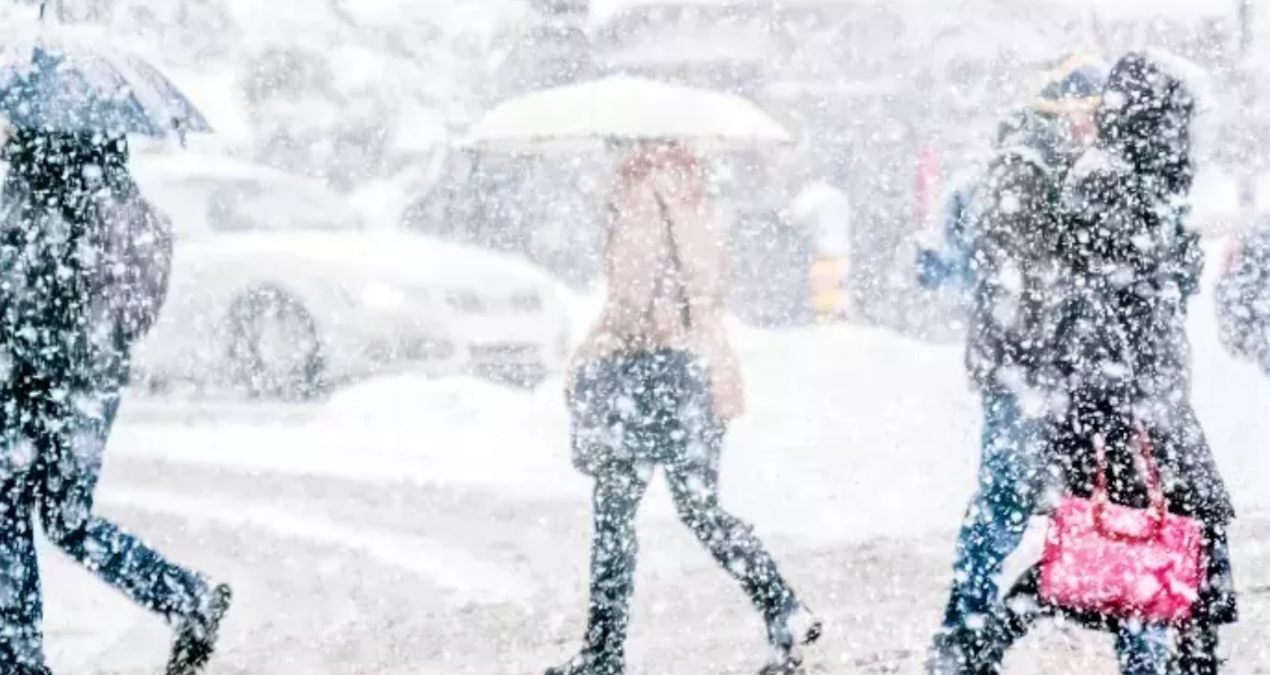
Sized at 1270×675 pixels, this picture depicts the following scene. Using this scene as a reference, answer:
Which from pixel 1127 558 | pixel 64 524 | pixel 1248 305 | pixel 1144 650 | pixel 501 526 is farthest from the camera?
pixel 501 526

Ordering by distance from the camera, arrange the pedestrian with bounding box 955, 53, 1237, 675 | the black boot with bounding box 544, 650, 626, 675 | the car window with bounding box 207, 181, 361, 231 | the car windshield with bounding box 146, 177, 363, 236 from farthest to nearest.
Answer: the car window with bounding box 207, 181, 361, 231 < the car windshield with bounding box 146, 177, 363, 236 < the black boot with bounding box 544, 650, 626, 675 < the pedestrian with bounding box 955, 53, 1237, 675

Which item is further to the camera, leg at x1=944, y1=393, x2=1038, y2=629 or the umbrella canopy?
the umbrella canopy

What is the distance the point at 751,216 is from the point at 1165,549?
15714mm

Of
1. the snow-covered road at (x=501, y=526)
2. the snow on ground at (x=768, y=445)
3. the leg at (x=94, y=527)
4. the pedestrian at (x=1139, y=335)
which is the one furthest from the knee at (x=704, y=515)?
Result: the snow on ground at (x=768, y=445)

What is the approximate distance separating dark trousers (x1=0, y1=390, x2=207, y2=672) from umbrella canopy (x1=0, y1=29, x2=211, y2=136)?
0.71 metres

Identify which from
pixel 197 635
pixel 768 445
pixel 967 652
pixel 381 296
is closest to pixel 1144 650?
pixel 967 652

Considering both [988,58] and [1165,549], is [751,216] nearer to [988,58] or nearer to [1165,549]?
[988,58]

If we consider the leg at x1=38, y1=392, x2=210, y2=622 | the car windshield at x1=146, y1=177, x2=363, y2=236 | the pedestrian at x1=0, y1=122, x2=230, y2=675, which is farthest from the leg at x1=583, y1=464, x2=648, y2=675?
the car windshield at x1=146, y1=177, x2=363, y2=236

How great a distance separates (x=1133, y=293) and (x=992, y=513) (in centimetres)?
76

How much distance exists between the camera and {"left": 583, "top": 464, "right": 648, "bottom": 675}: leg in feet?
18.7

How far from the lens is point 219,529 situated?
890 cm

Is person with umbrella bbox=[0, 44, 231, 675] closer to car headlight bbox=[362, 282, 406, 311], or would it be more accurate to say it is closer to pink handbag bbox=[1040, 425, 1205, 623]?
pink handbag bbox=[1040, 425, 1205, 623]

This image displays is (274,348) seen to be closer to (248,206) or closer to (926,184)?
(248,206)

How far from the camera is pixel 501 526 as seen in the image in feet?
30.0
